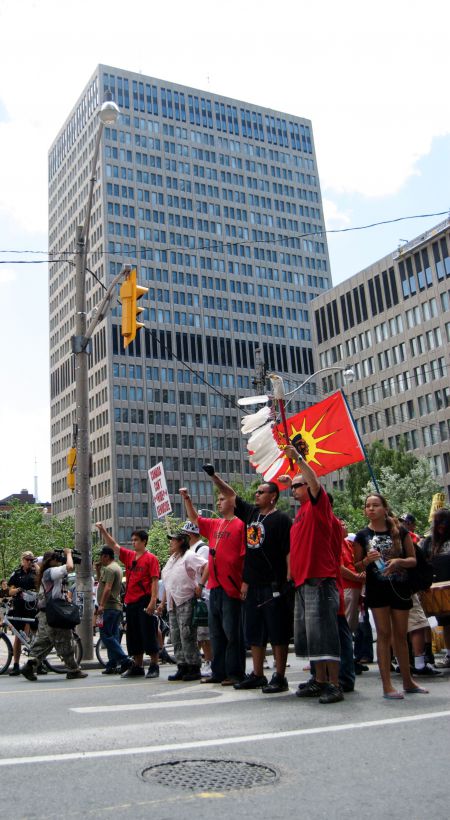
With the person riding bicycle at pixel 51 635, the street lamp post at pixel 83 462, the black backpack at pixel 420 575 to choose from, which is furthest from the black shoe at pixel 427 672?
the street lamp post at pixel 83 462

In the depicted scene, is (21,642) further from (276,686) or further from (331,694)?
(331,694)

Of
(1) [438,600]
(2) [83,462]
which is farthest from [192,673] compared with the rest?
(2) [83,462]

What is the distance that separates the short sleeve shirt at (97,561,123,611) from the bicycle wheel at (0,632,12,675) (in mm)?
1685

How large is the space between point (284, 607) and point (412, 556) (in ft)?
4.28

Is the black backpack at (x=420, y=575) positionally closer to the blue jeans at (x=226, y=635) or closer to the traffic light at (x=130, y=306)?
the blue jeans at (x=226, y=635)

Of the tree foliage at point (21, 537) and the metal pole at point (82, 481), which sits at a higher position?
the tree foliage at point (21, 537)

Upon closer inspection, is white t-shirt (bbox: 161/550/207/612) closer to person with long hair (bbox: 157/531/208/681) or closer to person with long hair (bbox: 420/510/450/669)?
person with long hair (bbox: 157/531/208/681)

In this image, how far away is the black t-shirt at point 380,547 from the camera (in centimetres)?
736

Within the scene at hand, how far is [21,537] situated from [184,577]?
5051 cm

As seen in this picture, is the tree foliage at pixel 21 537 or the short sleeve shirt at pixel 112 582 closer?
the short sleeve shirt at pixel 112 582

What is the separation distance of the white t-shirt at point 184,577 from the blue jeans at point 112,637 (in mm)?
1679

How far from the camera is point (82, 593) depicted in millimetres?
13867

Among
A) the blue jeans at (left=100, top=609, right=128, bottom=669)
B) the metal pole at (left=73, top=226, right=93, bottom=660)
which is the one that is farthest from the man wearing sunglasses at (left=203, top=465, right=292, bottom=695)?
the metal pole at (left=73, top=226, right=93, bottom=660)

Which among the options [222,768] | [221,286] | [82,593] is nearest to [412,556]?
[222,768]
